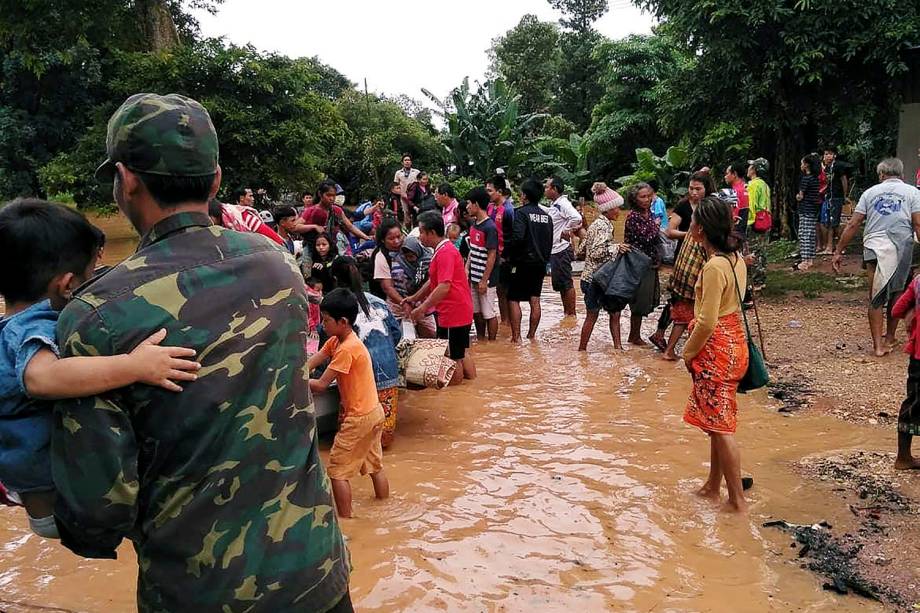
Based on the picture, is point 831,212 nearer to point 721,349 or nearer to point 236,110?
point 721,349

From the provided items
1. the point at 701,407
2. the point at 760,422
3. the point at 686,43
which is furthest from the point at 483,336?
the point at 686,43

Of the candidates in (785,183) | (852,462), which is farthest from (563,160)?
(852,462)

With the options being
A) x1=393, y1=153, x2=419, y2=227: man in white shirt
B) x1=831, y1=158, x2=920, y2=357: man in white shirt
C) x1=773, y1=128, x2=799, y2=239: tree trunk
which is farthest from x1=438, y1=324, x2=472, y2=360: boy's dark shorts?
x1=773, y1=128, x2=799, y2=239: tree trunk

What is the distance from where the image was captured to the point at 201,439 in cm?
160

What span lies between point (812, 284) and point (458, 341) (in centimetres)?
653

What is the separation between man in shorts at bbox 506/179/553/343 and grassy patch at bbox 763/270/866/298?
405 cm

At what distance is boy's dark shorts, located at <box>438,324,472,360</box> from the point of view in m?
7.20

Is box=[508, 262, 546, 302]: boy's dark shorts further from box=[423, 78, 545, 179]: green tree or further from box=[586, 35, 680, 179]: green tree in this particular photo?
box=[586, 35, 680, 179]: green tree

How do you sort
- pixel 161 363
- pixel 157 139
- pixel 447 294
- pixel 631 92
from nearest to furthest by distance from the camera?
pixel 161 363, pixel 157 139, pixel 447 294, pixel 631 92

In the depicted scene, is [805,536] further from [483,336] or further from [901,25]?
[901,25]

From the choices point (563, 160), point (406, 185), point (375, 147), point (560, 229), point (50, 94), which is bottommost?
point (560, 229)

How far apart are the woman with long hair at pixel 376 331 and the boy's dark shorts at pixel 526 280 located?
3.49m

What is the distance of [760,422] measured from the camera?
20.2 ft

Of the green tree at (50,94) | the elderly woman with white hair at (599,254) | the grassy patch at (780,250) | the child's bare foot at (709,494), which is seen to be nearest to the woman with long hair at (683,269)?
the elderly woman with white hair at (599,254)
